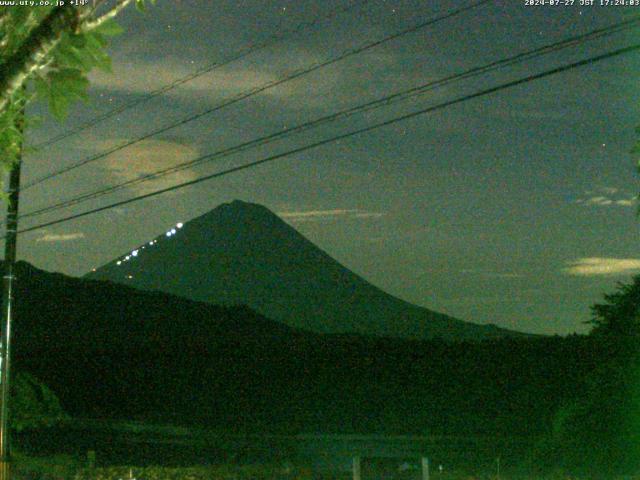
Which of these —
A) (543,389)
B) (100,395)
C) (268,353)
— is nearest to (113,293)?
(268,353)

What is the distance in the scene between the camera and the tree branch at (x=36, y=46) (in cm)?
448

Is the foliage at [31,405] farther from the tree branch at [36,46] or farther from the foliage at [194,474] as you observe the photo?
the tree branch at [36,46]

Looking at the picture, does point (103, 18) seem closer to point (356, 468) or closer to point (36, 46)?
point (36, 46)

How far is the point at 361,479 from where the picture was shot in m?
12.3

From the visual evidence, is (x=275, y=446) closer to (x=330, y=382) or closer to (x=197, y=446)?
(x=197, y=446)

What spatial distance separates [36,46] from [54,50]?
0.46 feet

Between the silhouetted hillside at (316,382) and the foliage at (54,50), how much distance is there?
39980mm

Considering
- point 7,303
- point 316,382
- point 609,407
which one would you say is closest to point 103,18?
point 609,407

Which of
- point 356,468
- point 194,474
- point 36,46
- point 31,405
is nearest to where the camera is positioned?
point 36,46

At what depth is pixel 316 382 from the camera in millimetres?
70062

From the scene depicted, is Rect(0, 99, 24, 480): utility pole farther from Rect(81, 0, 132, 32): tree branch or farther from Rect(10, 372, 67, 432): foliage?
Rect(81, 0, 132, 32): tree branch

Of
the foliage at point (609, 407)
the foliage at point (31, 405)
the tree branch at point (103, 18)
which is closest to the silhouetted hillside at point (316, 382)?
the foliage at point (31, 405)

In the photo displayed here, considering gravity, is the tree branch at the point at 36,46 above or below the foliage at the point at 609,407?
above

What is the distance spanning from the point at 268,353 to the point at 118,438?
41.1m
